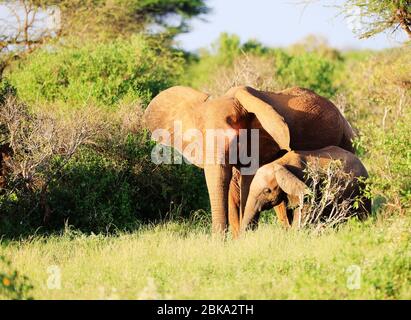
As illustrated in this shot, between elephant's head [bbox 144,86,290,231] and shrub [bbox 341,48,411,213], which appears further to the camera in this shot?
shrub [bbox 341,48,411,213]

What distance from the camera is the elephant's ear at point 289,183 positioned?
9805 millimetres

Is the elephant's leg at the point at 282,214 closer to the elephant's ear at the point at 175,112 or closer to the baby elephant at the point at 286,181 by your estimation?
the baby elephant at the point at 286,181

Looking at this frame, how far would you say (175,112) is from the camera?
11375 mm

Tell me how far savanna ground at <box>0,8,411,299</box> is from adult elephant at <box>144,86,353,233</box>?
1.81 ft

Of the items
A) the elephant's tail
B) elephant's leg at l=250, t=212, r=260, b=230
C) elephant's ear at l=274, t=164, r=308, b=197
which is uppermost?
the elephant's tail

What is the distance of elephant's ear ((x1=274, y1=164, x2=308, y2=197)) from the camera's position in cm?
980

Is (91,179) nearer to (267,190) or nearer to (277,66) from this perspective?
(267,190)

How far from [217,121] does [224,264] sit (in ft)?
7.74

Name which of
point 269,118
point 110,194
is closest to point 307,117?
point 269,118

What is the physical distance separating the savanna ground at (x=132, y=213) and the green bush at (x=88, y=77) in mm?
24

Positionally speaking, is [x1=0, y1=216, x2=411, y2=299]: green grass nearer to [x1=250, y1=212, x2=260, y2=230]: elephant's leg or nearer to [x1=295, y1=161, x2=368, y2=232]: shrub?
[x1=250, y1=212, x2=260, y2=230]: elephant's leg

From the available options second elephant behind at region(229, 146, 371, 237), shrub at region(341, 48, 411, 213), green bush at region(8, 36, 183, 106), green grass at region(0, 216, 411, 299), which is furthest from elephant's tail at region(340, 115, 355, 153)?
green bush at region(8, 36, 183, 106)

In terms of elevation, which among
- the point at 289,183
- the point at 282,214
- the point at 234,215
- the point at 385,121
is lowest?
the point at 234,215
